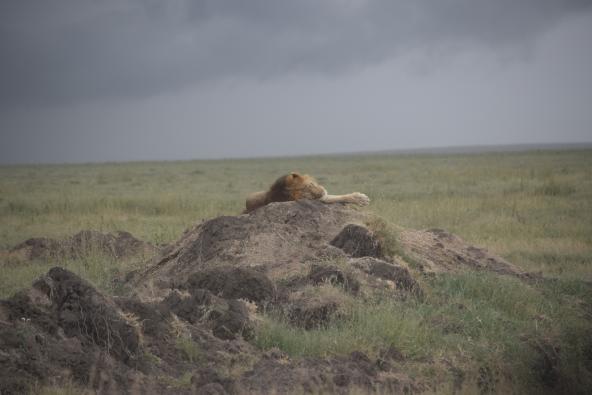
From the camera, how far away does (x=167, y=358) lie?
5617mm

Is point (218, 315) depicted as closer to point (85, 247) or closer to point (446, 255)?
point (446, 255)

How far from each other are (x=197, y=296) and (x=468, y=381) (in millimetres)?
2529

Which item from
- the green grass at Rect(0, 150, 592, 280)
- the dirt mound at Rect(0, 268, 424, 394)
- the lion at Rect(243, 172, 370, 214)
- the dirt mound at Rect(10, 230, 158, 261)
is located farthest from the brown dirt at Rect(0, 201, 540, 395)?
the green grass at Rect(0, 150, 592, 280)

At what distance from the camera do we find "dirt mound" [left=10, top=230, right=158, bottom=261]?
11656 millimetres

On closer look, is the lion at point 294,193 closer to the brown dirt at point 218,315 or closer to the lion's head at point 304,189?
the lion's head at point 304,189

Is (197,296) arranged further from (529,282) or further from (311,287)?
(529,282)

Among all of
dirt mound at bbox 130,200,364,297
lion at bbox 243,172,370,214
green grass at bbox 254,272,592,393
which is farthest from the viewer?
lion at bbox 243,172,370,214

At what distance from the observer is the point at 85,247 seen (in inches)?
467

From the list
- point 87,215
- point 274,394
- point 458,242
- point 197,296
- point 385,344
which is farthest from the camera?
point 87,215

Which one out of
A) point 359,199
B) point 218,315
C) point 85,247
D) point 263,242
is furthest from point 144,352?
point 85,247

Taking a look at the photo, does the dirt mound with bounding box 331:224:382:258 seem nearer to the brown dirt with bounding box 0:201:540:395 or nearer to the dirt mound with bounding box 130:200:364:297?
the brown dirt with bounding box 0:201:540:395

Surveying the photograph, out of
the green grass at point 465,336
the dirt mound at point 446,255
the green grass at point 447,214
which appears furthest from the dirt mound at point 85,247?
the green grass at point 465,336

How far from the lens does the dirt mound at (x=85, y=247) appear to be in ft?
38.2

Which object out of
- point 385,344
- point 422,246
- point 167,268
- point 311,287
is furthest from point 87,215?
point 385,344
